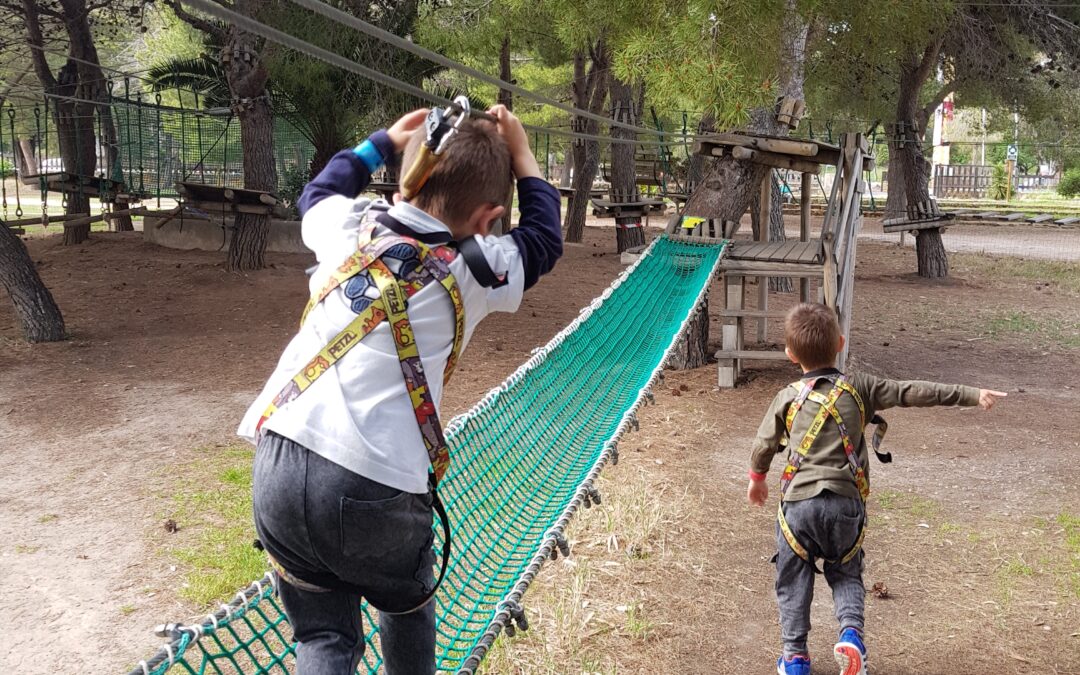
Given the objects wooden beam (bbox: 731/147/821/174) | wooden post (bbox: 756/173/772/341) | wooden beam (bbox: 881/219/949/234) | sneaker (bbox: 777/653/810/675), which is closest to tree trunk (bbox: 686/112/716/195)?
wooden beam (bbox: 731/147/821/174)

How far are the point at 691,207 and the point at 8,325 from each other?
18.1 ft

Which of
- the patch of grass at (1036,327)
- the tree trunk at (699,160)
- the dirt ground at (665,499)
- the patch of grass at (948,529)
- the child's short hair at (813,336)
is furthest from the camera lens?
the tree trunk at (699,160)

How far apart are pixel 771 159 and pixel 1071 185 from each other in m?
28.8

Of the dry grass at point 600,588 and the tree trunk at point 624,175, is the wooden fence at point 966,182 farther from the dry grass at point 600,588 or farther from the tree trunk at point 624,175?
the dry grass at point 600,588

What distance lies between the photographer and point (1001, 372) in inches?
296

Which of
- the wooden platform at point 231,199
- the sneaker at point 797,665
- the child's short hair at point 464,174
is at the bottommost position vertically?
the sneaker at point 797,665

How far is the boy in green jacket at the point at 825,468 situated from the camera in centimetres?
275

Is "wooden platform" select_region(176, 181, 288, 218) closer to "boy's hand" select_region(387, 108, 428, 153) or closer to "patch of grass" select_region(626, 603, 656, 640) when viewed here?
"patch of grass" select_region(626, 603, 656, 640)

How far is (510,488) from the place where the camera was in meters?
3.16

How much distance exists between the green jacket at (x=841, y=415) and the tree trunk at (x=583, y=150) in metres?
11.7

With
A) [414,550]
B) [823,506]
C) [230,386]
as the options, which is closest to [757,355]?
[230,386]

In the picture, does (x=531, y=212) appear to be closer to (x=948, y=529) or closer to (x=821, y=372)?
(x=821, y=372)

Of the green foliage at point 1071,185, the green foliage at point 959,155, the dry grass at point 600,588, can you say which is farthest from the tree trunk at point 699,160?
the green foliage at point 959,155

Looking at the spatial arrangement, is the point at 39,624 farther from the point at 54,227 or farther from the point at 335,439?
the point at 54,227
